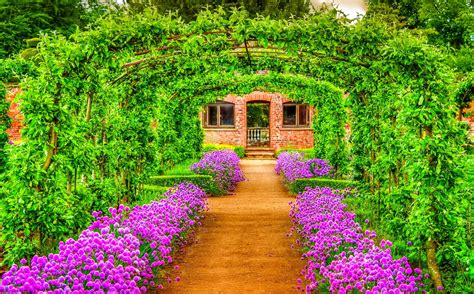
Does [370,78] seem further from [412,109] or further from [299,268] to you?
[299,268]

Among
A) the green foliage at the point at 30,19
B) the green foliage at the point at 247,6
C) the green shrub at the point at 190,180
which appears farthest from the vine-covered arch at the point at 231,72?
the green foliage at the point at 247,6

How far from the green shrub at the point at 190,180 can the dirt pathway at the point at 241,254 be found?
4.37 ft

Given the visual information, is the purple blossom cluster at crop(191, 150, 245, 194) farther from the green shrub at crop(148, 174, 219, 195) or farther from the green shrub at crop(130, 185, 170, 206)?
the green shrub at crop(130, 185, 170, 206)

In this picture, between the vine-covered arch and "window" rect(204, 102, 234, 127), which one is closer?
the vine-covered arch

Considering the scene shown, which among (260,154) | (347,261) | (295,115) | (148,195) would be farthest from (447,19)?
(347,261)

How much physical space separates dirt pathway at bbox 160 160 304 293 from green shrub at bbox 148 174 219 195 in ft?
4.37

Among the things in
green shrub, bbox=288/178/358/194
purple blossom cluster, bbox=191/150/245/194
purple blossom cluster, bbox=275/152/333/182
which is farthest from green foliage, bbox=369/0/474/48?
green shrub, bbox=288/178/358/194

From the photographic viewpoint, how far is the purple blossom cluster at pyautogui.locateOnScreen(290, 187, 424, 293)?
4.38 m

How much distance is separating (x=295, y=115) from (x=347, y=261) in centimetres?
Answer: 2260

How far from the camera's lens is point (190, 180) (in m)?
13.1

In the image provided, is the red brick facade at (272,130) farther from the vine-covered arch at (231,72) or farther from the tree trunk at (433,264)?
the tree trunk at (433,264)

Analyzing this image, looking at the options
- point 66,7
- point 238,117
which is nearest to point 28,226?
point 238,117

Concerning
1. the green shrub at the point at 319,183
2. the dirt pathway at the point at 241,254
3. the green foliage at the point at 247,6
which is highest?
the green foliage at the point at 247,6

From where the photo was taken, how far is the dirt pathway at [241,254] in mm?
5828
